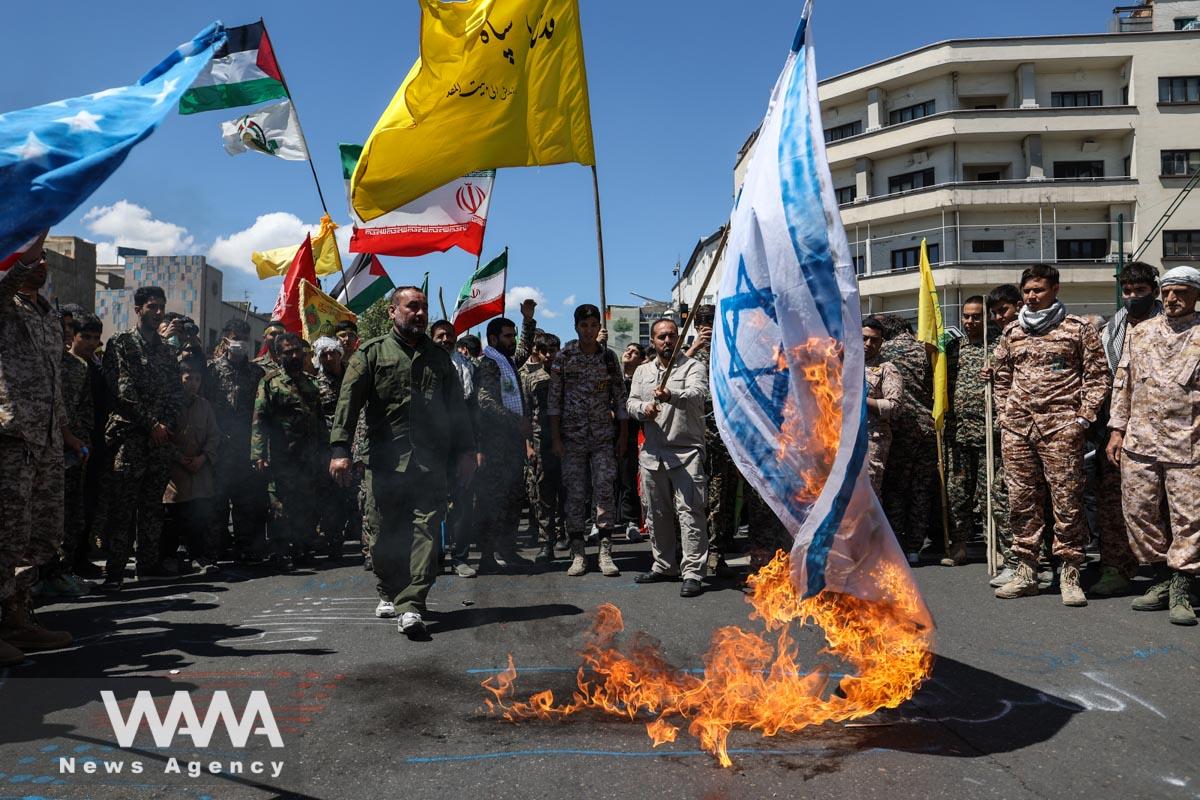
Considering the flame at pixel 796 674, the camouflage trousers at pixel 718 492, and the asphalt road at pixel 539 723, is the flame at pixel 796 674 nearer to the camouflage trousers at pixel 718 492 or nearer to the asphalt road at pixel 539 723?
the asphalt road at pixel 539 723

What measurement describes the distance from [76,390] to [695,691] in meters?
5.69

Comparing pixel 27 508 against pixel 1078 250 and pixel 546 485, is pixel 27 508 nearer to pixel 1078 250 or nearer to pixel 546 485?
pixel 546 485

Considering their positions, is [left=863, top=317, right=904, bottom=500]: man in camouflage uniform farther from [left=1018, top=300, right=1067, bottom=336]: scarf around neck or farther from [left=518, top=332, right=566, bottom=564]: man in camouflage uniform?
[left=518, top=332, right=566, bottom=564]: man in camouflage uniform

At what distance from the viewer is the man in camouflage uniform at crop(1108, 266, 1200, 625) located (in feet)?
18.0

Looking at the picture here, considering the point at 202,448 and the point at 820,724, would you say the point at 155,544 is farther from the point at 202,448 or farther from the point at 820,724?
the point at 820,724

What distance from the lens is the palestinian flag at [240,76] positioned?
10172mm

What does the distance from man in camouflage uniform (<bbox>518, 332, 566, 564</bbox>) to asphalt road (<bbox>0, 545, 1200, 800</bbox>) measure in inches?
81.5

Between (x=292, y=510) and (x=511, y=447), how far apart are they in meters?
2.06

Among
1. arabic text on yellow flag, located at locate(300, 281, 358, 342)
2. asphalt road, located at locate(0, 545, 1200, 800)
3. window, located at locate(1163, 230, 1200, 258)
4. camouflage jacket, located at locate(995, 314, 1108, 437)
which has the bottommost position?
asphalt road, located at locate(0, 545, 1200, 800)

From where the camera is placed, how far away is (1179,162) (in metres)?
39.0

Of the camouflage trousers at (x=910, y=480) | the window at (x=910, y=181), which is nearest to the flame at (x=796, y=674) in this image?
the camouflage trousers at (x=910, y=480)

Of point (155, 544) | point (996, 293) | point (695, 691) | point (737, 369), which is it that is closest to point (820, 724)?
point (695, 691)

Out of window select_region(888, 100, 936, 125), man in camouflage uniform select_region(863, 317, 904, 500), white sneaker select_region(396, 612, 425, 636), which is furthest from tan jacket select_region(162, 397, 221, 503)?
window select_region(888, 100, 936, 125)

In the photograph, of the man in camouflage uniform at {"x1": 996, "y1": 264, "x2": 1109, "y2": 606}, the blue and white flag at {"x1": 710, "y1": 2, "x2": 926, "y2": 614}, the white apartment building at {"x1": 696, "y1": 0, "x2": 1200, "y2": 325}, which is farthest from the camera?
the white apartment building at {"x1": 696, "y1": 0, "x2": 1200, "y2": 325}
